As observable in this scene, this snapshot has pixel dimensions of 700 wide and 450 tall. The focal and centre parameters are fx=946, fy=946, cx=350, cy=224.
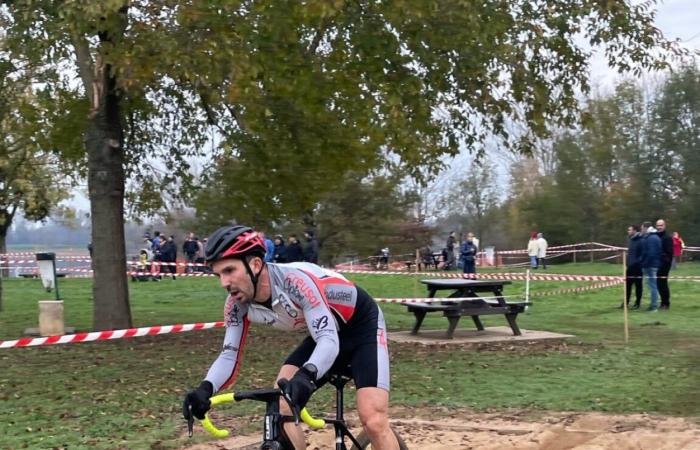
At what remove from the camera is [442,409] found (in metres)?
9.18

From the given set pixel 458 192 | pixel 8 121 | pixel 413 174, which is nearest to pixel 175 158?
pixel 8 121

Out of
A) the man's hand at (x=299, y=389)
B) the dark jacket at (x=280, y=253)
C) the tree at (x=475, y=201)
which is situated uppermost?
the tree at (x=475, y=201)

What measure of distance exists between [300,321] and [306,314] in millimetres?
157

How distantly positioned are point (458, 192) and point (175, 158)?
4118 cm

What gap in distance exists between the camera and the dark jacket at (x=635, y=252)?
18531 mm

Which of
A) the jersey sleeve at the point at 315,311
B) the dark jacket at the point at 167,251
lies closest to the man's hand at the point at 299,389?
the jersey sleeve at the point at 315,311

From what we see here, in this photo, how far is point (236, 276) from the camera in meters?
4.46

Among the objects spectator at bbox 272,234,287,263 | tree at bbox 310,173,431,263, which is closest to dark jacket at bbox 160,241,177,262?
tree at bbox 310,173,431,263

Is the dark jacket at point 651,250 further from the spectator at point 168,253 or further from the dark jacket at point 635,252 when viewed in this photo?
the spectator at point 168,253

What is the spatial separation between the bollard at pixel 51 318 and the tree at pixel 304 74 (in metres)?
0.92

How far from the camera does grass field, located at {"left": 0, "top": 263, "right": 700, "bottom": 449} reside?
344 inches

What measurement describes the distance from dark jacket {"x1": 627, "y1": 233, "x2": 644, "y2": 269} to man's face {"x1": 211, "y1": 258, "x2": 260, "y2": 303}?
597 inches

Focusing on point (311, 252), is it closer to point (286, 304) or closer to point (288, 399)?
point (286, 304)

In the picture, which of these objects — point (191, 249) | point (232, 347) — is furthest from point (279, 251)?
point (232, 347)
